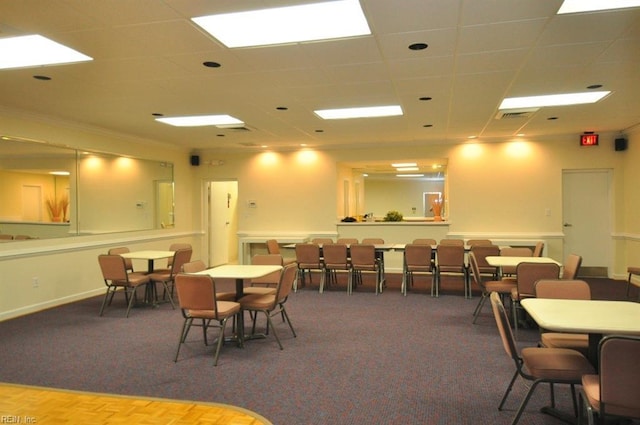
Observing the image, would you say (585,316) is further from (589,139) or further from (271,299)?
(589,139)

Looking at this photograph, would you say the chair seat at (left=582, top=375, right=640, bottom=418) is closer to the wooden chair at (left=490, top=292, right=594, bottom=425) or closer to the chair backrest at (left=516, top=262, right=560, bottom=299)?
the wooden chair at (left=490, top=292, right=594, bottom=425)

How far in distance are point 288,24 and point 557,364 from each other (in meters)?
2.99

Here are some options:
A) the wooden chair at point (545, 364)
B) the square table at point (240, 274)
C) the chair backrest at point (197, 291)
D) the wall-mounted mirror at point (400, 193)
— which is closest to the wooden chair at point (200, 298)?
the chair backrest at point (197, 291)

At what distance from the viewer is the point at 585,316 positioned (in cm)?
283

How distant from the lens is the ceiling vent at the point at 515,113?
648cm

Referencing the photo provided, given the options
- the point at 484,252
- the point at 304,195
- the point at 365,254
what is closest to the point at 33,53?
the point at 365,254

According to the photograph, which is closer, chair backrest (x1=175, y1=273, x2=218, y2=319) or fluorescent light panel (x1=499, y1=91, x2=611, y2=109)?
chair backrest (x1=175, y1=273, x2=218, y2=319)

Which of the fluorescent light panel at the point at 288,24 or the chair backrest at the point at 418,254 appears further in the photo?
the chair backrest at the point at 418,254

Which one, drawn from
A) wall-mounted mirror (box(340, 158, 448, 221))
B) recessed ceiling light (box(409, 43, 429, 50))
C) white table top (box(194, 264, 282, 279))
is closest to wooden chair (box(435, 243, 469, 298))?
white table top (box(194, 264, 282, 279))

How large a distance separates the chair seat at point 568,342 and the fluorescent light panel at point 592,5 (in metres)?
2.36

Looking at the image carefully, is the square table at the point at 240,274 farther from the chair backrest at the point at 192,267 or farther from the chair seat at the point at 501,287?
the chair seat at the point at 501,287

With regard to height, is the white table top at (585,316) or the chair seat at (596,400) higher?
the white table top at (585,316)

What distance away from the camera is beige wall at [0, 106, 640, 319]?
6.54m

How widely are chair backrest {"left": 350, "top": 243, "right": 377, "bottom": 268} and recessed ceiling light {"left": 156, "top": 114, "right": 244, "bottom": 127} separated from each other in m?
2.80
